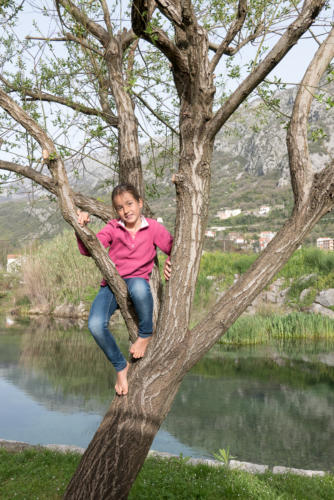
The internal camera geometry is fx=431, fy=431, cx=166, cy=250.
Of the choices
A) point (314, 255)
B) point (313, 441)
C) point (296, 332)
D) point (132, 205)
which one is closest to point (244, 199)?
point (314, 255)

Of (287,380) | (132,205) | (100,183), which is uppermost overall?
(100,183)

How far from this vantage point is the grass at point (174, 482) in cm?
302

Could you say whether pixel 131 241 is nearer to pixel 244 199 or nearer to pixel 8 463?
pixel 8 463

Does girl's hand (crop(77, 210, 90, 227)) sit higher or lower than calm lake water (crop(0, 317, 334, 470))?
higher

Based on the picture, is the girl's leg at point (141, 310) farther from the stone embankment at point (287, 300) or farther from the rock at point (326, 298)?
the rock at point (326, 298)

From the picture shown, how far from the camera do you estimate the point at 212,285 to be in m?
13.9

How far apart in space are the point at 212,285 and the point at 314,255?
3.54 meters

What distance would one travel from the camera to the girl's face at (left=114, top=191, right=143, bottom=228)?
238cm

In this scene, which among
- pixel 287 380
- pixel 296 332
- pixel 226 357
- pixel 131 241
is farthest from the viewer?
pixel 296 332

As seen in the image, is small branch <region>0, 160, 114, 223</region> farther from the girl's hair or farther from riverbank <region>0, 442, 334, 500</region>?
riverbank <region>0, 442, 334, 500</region>

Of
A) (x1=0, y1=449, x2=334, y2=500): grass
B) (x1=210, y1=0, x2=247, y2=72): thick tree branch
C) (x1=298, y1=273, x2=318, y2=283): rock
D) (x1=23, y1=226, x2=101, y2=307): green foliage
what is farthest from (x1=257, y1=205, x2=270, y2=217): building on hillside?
(x1=210, y1=0, x2=247, y2=72): thick tree branch

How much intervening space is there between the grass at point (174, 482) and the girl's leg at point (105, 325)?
134cm

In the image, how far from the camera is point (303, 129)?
2.34m

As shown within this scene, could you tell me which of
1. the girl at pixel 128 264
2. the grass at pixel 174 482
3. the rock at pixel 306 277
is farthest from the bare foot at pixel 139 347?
the rock at pixel 306 277
